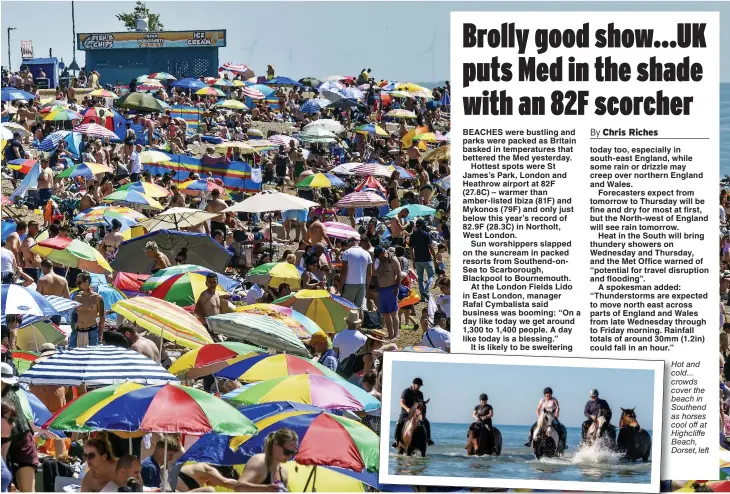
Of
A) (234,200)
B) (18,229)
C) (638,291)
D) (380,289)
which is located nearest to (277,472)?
(638,291)

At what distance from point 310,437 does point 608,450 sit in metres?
1.80

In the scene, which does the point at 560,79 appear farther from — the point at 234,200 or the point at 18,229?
the point at 234,200

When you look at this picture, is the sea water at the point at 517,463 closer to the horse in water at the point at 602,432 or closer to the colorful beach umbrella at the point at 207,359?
the horse in water at the point at 602,432

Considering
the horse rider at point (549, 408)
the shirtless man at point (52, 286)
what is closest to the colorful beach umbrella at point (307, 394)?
the horse rider at point (549, 408)

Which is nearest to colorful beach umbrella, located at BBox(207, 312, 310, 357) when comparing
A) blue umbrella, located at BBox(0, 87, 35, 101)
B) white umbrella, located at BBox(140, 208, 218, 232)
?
white umbrella, located at BBox(140, 208, 218, 232)

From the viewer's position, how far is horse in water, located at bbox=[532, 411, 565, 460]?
785 centimetres

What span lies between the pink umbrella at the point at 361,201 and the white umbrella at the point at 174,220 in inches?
211

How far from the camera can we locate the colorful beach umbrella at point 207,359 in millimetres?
10656

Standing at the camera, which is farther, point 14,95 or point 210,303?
point 14,95

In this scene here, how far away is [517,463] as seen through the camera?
791 cm

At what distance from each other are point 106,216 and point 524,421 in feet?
39.1

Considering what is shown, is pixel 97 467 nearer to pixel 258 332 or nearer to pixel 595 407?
pixel 595 407

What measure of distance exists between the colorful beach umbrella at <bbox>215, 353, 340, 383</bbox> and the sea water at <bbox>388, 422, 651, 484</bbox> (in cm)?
211

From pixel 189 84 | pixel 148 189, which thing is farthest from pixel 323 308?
pixel 189 84
